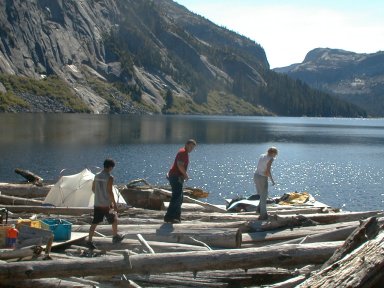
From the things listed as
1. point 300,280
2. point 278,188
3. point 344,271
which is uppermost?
point 344,271

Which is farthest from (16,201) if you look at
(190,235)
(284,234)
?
(284,234)

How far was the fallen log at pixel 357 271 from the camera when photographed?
8203mm

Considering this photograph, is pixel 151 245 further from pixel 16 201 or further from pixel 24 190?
pixel 24 190

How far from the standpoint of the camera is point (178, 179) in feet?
58.2

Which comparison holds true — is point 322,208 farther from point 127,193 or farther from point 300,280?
point 300,280

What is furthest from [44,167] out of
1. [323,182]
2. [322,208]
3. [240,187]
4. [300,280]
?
[300,280]

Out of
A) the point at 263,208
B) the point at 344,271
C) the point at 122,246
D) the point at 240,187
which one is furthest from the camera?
the point at 240,187

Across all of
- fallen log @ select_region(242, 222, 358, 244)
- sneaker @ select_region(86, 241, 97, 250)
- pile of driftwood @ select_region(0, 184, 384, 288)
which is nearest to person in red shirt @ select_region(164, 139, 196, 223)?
pile of driftwood @ select_region(0, 184, 384, 288)

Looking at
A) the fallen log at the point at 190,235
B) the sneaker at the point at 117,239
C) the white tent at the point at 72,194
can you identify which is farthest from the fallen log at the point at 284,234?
the white tent at the point at 72,194

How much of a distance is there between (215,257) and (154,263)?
130 cm

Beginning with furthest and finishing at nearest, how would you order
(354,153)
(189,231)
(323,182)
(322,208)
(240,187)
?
(354,153) < (323,182) < (240,187) < (322,208) < (189,231)

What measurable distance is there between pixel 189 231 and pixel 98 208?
269 centimetres

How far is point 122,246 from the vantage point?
46.7ft

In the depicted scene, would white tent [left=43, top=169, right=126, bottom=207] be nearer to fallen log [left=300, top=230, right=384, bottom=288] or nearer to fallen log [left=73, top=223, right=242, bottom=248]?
fallen log [left=73, top=223, right=242, bottom=248]
